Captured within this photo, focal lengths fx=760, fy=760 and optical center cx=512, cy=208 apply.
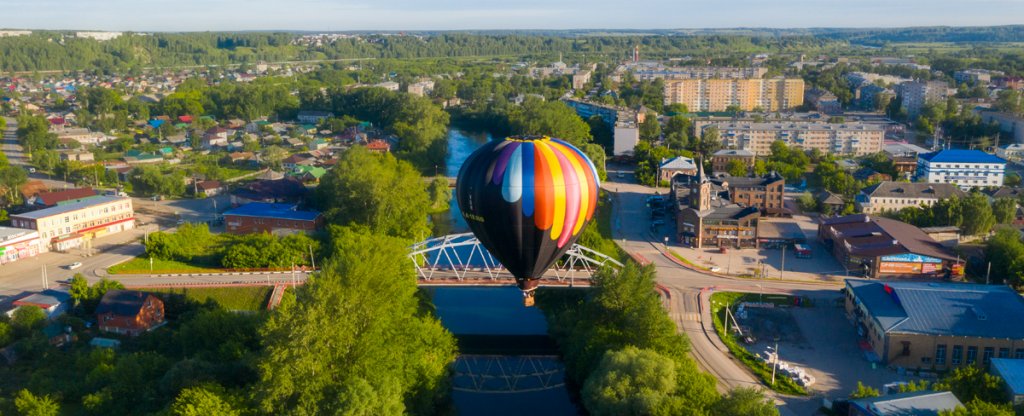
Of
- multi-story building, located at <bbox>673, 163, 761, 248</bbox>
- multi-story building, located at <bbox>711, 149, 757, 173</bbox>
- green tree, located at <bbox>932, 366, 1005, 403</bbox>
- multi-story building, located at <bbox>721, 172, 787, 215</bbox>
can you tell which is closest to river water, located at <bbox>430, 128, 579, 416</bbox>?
multi-story building, located at <bbox>673, 163, 761, 248</bbox>

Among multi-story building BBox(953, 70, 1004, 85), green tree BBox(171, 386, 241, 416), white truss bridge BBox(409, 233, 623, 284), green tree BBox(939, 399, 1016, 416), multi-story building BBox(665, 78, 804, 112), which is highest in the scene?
multi-story building BBox(953, 70, 1004, 85)

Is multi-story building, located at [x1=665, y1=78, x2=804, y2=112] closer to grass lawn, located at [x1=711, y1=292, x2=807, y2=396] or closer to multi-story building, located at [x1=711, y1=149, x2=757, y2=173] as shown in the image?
multi-story building, located at [x1=711, y1=149, x2=757, y2=173]

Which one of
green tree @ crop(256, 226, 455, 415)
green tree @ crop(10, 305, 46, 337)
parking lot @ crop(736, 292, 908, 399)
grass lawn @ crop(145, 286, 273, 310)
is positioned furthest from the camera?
Answer: grass lawn @ crop(145, 286, 273, 310)

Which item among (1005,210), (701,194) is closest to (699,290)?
(701,194)

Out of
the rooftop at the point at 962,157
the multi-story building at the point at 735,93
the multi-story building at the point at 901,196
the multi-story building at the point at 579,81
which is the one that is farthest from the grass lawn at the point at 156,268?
the multi-story building at the point at 579,81

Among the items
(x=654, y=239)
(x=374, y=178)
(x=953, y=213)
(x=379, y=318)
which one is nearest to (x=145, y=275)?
(x=374, y=178)

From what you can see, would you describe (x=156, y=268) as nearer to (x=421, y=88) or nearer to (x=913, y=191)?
(x=913, y=191)
